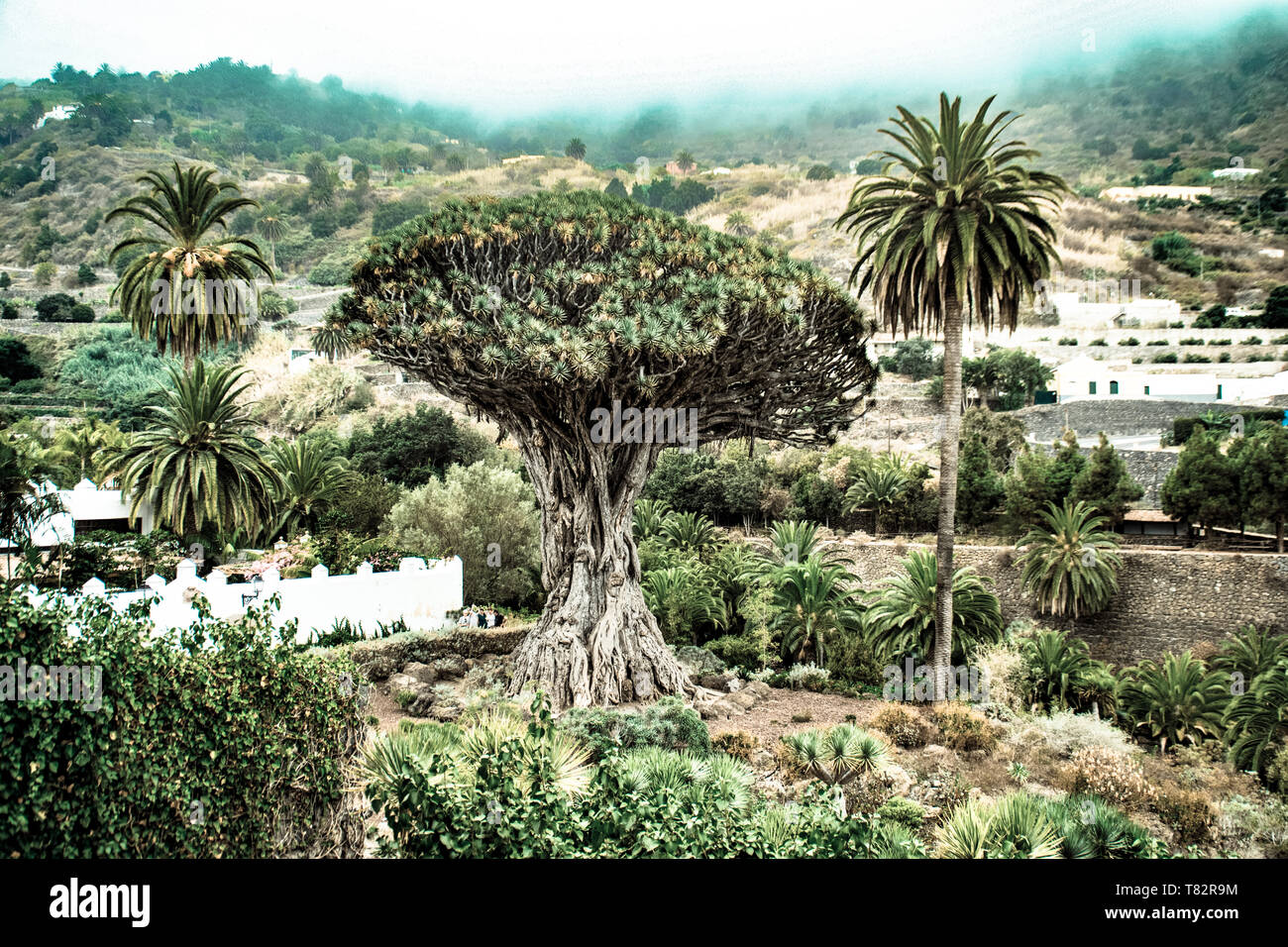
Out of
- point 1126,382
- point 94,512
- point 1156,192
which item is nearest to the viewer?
point 94,512

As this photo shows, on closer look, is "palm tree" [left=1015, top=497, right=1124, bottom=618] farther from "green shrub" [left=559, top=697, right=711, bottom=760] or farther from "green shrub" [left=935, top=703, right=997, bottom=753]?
"green shrub" [left=559, top=697, right=711, bottom=760]

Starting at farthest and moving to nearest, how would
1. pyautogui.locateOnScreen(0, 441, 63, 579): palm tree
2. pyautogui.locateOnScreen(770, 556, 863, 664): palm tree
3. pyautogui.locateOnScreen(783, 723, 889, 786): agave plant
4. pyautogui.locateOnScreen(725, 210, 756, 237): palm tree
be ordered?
pyautogui.locateOnScreen(725, 210, 756, 237): palm tree → pyautogui.locateOnScreen(770, 556, 863, 664): palm tree → pyautogui.locateOnScreen(0, 441, 63, 579): palm tree → pyautogui.locateOnScreen(783, 723, 889, 786): agave plant

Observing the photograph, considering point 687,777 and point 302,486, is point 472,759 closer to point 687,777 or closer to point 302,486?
point 687,777

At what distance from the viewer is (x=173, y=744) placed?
7777 mm

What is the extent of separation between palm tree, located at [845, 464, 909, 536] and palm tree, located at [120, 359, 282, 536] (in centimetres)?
2142

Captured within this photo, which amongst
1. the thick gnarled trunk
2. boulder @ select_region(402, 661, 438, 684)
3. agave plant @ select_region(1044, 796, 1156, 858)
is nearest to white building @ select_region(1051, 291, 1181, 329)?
the thick gnarled trunk

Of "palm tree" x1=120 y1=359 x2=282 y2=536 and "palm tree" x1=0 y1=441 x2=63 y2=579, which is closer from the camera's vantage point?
"palm tree" x1=0 y1=441 x2=63 y2=579

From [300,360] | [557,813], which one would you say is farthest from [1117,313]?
[557,813]

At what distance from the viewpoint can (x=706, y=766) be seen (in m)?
11.5

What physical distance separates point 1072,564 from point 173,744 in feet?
85.0

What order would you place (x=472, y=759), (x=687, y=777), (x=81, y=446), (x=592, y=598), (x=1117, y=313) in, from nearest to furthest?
1. (x=472, y=759)
2. (x=687, y=777)
3. (x=592, y=598)
4. (x=81, y=446)
5. (x=1117, y=313)

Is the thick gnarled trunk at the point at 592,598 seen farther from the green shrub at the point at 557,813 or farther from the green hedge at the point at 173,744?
the green hedge at the point at 173,744

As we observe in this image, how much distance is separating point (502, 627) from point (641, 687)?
5.49 m

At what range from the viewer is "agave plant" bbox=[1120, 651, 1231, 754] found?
21.3 metres
